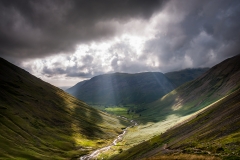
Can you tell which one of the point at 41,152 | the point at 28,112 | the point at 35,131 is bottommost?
the point at 41,152

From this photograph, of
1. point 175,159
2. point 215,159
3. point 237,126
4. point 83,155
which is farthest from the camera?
point 83,155

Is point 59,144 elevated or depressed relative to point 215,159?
elevated

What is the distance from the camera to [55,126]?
639 feet

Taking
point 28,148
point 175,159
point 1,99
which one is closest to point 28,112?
point 1,99

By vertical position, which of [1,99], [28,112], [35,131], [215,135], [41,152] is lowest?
[215,135]

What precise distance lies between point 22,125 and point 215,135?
152m

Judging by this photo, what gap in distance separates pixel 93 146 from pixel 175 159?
136m

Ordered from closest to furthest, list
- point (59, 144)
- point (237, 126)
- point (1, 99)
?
point (237, 126) < point (59, 144) < point (1, 99)

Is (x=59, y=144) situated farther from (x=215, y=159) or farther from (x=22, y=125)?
(x=215, y=159)

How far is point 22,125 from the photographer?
15700 cm

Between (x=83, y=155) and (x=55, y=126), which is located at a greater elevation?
(x=55, y=126)

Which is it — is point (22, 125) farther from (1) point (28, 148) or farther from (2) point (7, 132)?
(1) point (28, 148)

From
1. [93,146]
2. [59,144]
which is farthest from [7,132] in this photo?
[93,146]

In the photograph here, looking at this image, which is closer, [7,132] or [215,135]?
[215,135]
